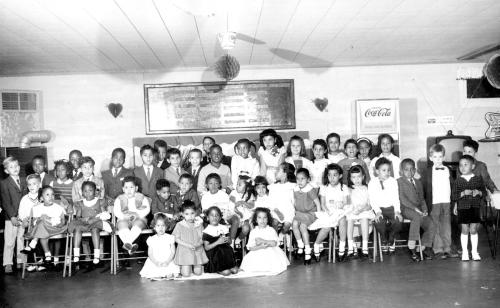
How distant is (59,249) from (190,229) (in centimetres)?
187

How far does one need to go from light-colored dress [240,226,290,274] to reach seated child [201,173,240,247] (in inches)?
11.9

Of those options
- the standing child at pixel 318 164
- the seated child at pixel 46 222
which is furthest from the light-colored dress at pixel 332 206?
the seated child at pixel 46 222

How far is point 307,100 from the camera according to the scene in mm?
7805

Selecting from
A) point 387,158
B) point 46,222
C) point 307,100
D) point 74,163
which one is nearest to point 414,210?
point 387,158

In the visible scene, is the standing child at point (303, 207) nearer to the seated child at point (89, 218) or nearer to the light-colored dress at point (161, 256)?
the light-colored dress at point (161, 256)

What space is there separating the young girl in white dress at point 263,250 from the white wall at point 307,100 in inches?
110

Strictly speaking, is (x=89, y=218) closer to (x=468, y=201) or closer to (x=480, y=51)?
(x=468, y=201)

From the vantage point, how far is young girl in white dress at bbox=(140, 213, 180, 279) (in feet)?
16.6

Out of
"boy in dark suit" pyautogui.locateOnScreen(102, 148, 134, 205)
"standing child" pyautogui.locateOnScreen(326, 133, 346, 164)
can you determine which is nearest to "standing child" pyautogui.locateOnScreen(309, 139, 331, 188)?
"standing child" pyautogui.locateOnScreen(326, 133, 346, 164)

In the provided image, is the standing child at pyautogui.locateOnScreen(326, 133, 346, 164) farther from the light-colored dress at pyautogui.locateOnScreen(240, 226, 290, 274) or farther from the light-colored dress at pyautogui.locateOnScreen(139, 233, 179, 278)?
the light-colored dress at pyautogui.locateOnScreen(139, 233, 179, 278)

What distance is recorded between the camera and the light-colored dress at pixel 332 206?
559 centimetres

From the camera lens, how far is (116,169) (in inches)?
245

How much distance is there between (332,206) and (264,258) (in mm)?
1134

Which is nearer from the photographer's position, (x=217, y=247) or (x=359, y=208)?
(x=217, y=247)
